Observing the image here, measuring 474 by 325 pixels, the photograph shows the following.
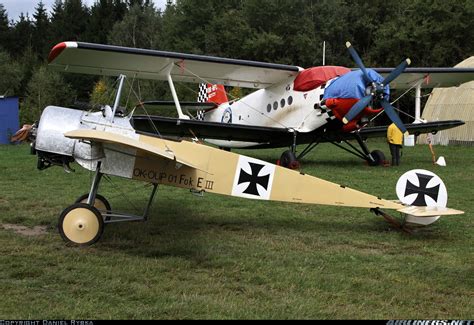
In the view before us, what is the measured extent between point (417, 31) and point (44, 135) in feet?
135

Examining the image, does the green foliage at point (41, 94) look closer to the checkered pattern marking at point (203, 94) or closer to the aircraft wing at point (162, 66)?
the checkered pattern marking at point (203, 94)

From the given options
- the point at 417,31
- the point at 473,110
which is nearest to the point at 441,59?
the point at 417,31

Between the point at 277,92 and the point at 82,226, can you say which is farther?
the point at 277,92

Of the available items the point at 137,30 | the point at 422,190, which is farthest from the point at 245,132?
the point at 137,30

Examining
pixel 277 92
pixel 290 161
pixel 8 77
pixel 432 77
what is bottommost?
pixel 290 161

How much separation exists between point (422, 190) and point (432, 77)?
40.0ft

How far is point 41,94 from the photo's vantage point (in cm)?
4275

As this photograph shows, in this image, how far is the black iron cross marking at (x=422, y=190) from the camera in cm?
643

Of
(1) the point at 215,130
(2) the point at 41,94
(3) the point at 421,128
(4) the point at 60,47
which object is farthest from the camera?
(2) the point at 41,94

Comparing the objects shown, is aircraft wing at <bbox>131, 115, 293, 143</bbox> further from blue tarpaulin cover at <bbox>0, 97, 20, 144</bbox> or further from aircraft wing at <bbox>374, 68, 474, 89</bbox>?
blue tarpaulin cover at <bbox>0, 97, 20, 144</bbox>

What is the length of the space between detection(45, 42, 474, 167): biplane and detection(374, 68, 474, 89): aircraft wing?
3 cm

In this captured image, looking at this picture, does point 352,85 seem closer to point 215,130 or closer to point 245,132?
point 245,132

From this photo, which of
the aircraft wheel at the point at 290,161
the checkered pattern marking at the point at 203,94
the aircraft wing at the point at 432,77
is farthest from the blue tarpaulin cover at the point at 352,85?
the checkered pattern marking at the point at 203,94

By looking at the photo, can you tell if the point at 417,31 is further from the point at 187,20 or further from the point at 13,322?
the point at 13,322
